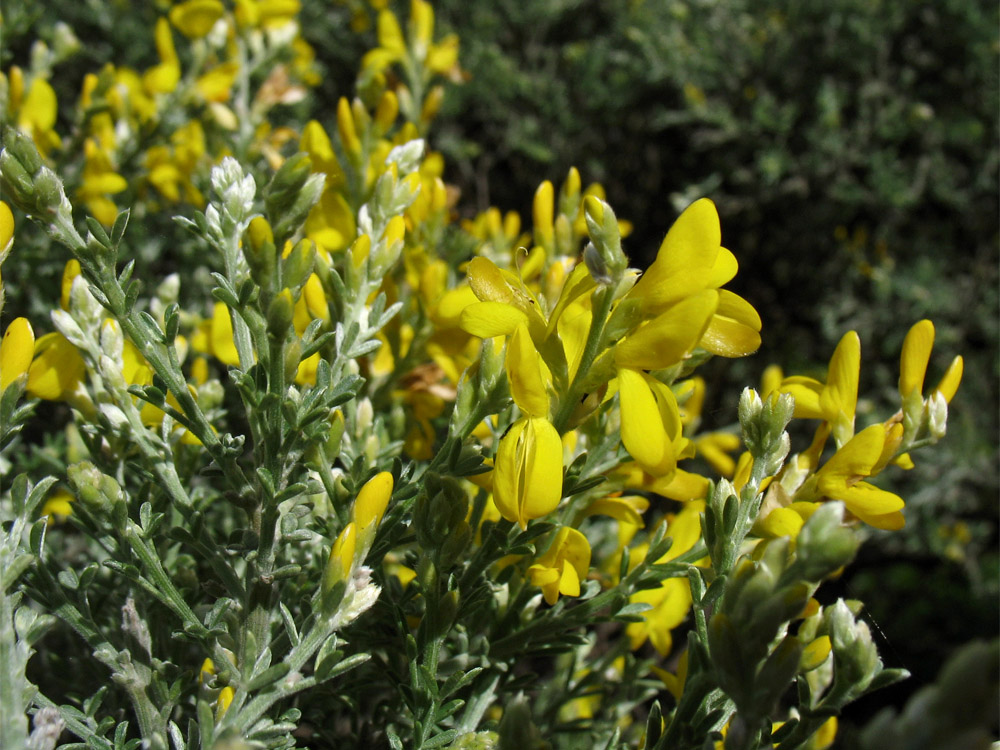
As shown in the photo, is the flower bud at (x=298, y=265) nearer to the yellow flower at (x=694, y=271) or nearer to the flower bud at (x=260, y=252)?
the flower bud at (x=260, y=252)

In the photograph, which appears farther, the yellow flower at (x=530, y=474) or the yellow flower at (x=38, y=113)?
the yellow flower at (x=38, y=113)

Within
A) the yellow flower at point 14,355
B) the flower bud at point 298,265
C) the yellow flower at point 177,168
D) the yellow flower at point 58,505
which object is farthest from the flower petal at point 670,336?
the yellow flower at point 177,168

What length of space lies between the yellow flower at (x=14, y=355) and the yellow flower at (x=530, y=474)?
0.55 meters

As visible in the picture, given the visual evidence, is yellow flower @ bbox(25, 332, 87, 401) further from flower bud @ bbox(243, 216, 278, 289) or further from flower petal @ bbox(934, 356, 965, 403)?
flower petal @ bbox(934, 356, 965, 403)

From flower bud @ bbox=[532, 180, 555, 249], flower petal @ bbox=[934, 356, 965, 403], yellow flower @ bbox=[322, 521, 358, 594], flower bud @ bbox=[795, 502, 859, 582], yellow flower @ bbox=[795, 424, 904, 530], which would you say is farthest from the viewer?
flower bud @ bbox=[532, 180, 555, 249]

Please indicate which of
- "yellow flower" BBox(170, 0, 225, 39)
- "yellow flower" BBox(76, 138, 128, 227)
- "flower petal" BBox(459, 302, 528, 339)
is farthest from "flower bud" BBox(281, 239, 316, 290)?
"yellow flower" BBox(170, 0, 225, 39)

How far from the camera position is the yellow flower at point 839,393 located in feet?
3.13

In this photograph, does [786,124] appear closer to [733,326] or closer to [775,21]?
[775,21]

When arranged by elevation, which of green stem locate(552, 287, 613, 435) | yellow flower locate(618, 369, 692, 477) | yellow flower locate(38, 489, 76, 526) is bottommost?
yellow flower locate(38, 489, 76, 526)

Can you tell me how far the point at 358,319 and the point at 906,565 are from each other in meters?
4.01

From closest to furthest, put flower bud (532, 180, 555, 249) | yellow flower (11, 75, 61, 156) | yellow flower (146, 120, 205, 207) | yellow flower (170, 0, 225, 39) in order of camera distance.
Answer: flower bud (532, 180, 555, 249) < yellow flower (11, 75, 61, 156) < yellow flower (146, 120, 205, 207) < yellow flower (170, 0, 225, 39)

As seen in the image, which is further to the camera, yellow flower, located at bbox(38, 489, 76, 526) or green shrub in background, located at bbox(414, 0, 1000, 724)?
green shrub in background, located at bbox(414, 0, 1000, 724)

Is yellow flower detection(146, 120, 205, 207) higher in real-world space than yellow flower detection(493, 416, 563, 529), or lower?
lower

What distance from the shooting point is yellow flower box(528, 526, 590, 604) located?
2.85 ft
